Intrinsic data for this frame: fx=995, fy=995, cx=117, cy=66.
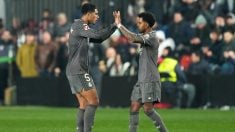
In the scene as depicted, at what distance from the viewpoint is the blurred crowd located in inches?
1144

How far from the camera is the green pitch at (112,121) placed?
1971cm

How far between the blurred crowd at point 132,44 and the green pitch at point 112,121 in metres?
2.71

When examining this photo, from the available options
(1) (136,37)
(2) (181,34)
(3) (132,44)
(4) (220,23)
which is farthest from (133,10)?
(1) (136,37)

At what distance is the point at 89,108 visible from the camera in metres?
16.5

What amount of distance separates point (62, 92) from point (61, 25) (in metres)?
2.69

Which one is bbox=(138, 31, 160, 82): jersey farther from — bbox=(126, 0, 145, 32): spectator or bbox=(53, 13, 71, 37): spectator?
bbox=(53, 13, 71, 37): spectator

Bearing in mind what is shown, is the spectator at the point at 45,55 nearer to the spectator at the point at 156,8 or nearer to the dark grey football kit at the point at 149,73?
the spectator at the point at 156,8

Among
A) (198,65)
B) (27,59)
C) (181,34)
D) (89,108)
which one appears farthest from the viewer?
(27,59)

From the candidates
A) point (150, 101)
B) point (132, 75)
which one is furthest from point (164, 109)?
point (150, 101)

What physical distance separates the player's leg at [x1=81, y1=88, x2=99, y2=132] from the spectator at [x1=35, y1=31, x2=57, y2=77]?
1506 centimetres

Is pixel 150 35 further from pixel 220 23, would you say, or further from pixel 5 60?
pixel 5 60

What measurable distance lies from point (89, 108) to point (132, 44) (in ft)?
47.1

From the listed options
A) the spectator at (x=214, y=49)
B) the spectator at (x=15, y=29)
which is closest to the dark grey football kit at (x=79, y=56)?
the spectator at (x=214, y=49)

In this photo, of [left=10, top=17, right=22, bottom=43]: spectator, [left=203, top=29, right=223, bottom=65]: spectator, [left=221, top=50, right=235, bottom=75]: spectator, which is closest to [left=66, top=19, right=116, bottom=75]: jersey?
[left=221, top=50, right=235, bottom=75]: spectator
